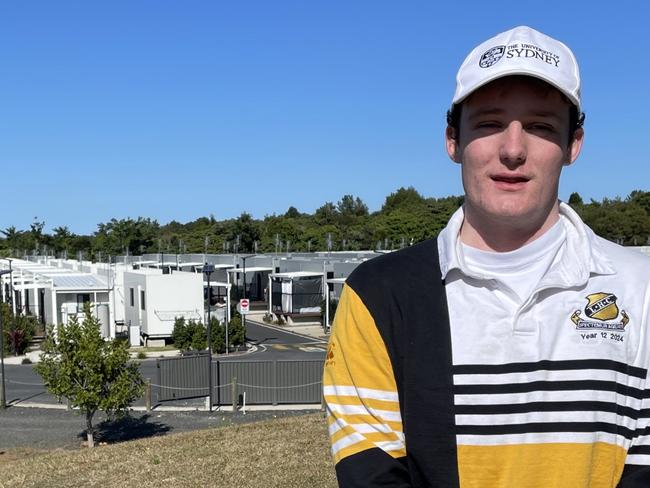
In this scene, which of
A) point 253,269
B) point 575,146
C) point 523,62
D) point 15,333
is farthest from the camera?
point 253,269

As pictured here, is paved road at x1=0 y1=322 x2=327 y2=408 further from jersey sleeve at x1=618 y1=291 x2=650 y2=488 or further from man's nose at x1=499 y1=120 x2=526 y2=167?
man's nose at x1=499 y1=120 x2=526 y2=167

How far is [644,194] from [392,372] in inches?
2404

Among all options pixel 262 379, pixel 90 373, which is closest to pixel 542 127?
pixel 90 373

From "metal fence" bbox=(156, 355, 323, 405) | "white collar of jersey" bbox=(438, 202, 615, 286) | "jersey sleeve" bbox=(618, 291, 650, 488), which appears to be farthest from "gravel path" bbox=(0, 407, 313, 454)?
"jersey sleeve" bbox=(618, 291, 650, 488)

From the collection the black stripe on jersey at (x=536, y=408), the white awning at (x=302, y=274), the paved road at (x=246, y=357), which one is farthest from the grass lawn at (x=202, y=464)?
the white awning at (x=302, y=274)

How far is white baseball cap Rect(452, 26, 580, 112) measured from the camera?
1.92 metres

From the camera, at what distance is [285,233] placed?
83.1m

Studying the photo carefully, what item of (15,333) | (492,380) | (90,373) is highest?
(492,380)

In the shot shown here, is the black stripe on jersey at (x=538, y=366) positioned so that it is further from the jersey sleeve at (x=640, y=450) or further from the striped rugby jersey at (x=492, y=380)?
the jersey sleeve at (x=640, y=450)

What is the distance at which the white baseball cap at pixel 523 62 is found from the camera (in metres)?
1.92

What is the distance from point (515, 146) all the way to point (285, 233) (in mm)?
81291

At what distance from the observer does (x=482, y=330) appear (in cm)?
201

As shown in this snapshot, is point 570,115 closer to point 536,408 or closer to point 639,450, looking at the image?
point 536,408

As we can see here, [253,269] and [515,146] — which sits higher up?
[515,146]
